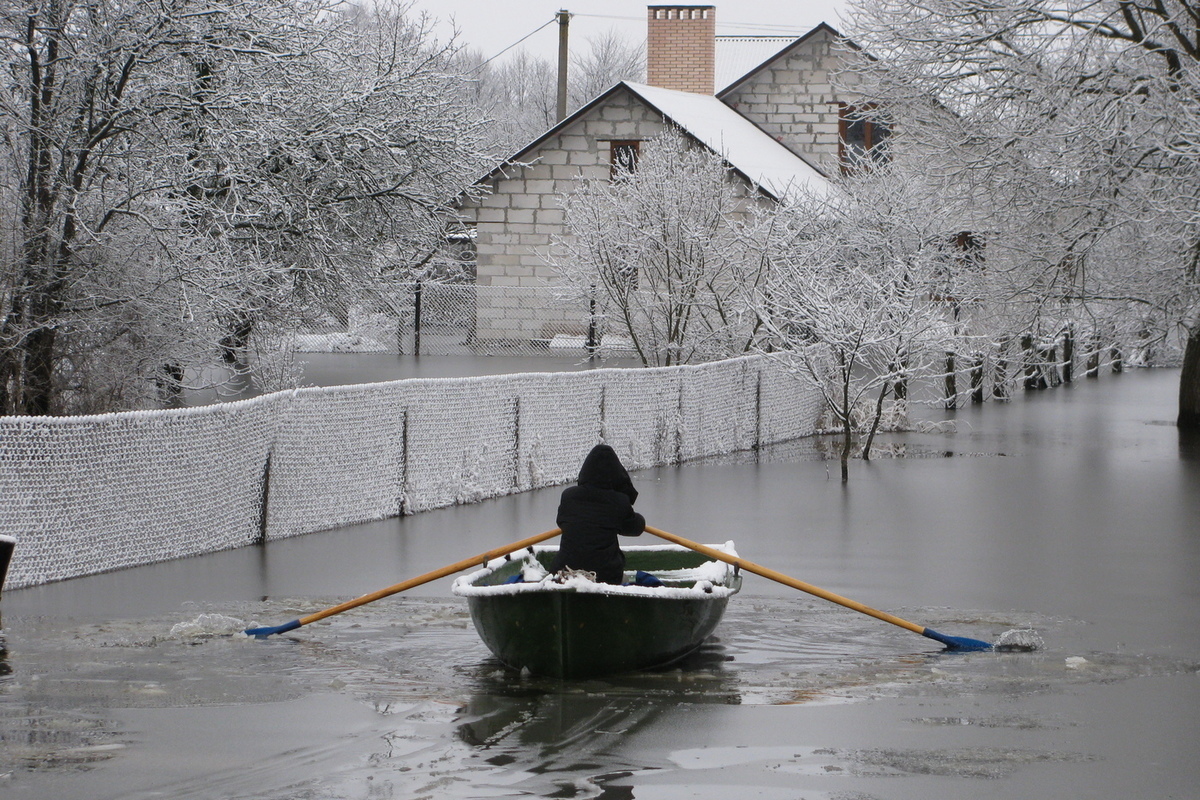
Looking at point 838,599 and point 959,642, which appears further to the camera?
point 838,599

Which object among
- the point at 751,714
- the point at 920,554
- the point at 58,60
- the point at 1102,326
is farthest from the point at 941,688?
the point at 1102,326

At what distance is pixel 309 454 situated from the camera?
47.4ft

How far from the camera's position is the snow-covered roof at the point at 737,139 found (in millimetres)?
36812

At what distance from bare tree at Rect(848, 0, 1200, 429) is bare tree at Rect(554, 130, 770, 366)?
3.97 meters

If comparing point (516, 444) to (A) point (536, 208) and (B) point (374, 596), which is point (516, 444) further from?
(A) point (536, 208)

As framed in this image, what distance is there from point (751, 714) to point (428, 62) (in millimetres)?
18620

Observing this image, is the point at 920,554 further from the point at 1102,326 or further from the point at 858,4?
the point at 858,4

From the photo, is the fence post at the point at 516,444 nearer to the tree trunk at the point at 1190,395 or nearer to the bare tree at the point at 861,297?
the bare tree at the point at 861,297

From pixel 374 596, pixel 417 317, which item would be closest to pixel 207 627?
pixel 374 596

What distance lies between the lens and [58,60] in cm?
1698

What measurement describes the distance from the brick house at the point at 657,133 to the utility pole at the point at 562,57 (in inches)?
332

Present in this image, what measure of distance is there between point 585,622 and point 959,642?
2852mm

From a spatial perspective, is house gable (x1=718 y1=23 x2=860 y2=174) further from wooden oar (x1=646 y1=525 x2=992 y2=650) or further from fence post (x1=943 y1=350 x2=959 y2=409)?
wooden oar (x1=646 y1=525 x2=992 y2=650)

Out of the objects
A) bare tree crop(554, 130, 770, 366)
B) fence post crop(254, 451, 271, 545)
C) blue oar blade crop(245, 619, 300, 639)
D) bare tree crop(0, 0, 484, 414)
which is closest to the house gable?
bare tree crop(554, 130, 770, 366)
